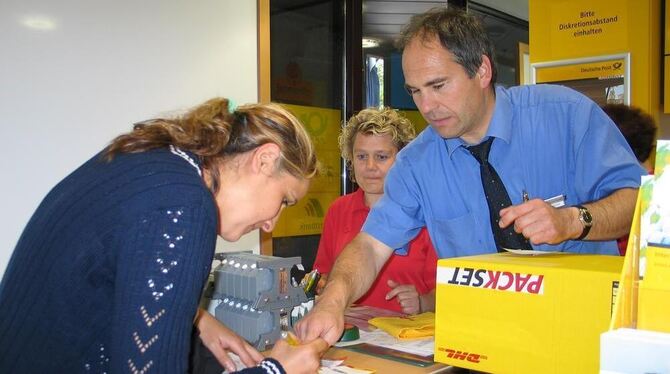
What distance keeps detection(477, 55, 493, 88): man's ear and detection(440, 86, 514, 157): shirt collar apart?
0.06 m

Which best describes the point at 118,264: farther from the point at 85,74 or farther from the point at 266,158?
the point at 85,74

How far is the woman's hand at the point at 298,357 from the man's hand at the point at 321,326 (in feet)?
0.58

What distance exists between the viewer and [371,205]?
272 cm

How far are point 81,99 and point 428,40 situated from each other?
5.65ft

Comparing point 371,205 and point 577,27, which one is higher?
point 577,27

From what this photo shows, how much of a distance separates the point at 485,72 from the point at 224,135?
1028 mm

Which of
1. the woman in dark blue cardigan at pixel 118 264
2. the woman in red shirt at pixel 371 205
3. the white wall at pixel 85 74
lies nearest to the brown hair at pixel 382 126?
the woman in red shirt at pixel 371 205

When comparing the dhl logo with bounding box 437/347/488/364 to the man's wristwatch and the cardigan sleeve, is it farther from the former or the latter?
the cardigan sleeve

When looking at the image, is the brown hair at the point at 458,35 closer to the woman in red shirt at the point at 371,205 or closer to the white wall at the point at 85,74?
the woman in red shirt at the point at 371,205

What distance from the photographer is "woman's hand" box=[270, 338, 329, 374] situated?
128 cm

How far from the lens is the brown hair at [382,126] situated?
2670 mm

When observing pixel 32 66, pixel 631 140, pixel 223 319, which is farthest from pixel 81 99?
pixel 631 140

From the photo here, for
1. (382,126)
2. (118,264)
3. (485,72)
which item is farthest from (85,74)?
(118,264)

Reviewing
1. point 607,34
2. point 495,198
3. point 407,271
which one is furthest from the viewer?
point 607,34
